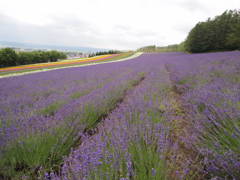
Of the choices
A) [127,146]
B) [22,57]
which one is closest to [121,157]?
[127,146]

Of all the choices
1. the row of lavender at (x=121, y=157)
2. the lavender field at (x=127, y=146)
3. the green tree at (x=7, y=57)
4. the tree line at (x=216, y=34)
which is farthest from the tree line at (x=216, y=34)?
the green tree at (x=7, y=57)

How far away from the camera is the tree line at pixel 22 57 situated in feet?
62.1

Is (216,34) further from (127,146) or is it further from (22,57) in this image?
(22,57)

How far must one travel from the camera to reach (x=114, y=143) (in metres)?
1.24

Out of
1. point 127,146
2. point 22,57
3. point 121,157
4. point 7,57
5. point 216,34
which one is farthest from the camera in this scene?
point 22,57

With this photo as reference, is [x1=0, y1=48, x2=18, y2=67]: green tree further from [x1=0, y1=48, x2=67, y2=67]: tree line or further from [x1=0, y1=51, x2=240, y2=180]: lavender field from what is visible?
[x1=0, y1=51, x2=240, y2=180]: lavender field

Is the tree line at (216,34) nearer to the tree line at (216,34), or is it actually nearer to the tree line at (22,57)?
the tree line at (216,34)

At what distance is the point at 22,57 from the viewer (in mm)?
21453

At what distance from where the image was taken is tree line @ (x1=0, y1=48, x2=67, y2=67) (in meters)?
18.9

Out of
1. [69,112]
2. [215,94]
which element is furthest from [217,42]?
[69,112]

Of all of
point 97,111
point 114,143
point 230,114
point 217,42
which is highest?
point 217,42

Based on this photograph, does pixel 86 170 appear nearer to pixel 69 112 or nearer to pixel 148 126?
pixel 148 126

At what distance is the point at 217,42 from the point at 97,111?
21.1 meters

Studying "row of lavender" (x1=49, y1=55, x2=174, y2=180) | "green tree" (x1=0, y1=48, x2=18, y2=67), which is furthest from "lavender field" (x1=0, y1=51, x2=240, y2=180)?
"green tree" (x1=0, y1=48, x2=18, y2=67)
